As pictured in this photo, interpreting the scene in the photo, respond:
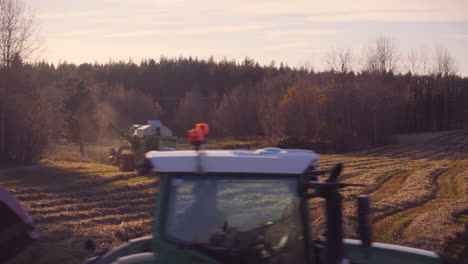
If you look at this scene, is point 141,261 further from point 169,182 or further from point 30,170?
point 30,170

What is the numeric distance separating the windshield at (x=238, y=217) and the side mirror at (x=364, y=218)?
531 mm

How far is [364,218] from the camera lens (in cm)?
368

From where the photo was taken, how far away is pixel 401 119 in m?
59.3

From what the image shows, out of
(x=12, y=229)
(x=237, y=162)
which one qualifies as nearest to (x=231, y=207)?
(x=237, y=162)

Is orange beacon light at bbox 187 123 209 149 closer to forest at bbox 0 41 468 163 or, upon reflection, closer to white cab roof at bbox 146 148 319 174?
white cab roof at bbox 146 148 319 174

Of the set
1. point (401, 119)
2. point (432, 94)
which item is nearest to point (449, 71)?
point (432, 94)

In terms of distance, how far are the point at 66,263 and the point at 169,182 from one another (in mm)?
5433

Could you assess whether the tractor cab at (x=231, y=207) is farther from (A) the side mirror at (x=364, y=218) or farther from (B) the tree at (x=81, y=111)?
(B) the tree at (x=81, y=111)

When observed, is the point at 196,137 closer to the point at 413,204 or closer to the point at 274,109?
the point at 413,204

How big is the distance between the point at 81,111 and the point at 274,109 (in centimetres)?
1859

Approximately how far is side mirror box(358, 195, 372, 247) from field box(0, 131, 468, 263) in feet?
10.3

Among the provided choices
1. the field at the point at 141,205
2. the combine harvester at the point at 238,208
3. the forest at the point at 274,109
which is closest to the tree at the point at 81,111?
the forest at the point at 274,109

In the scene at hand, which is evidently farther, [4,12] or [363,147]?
[363,147]

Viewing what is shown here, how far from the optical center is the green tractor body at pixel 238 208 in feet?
10.9
